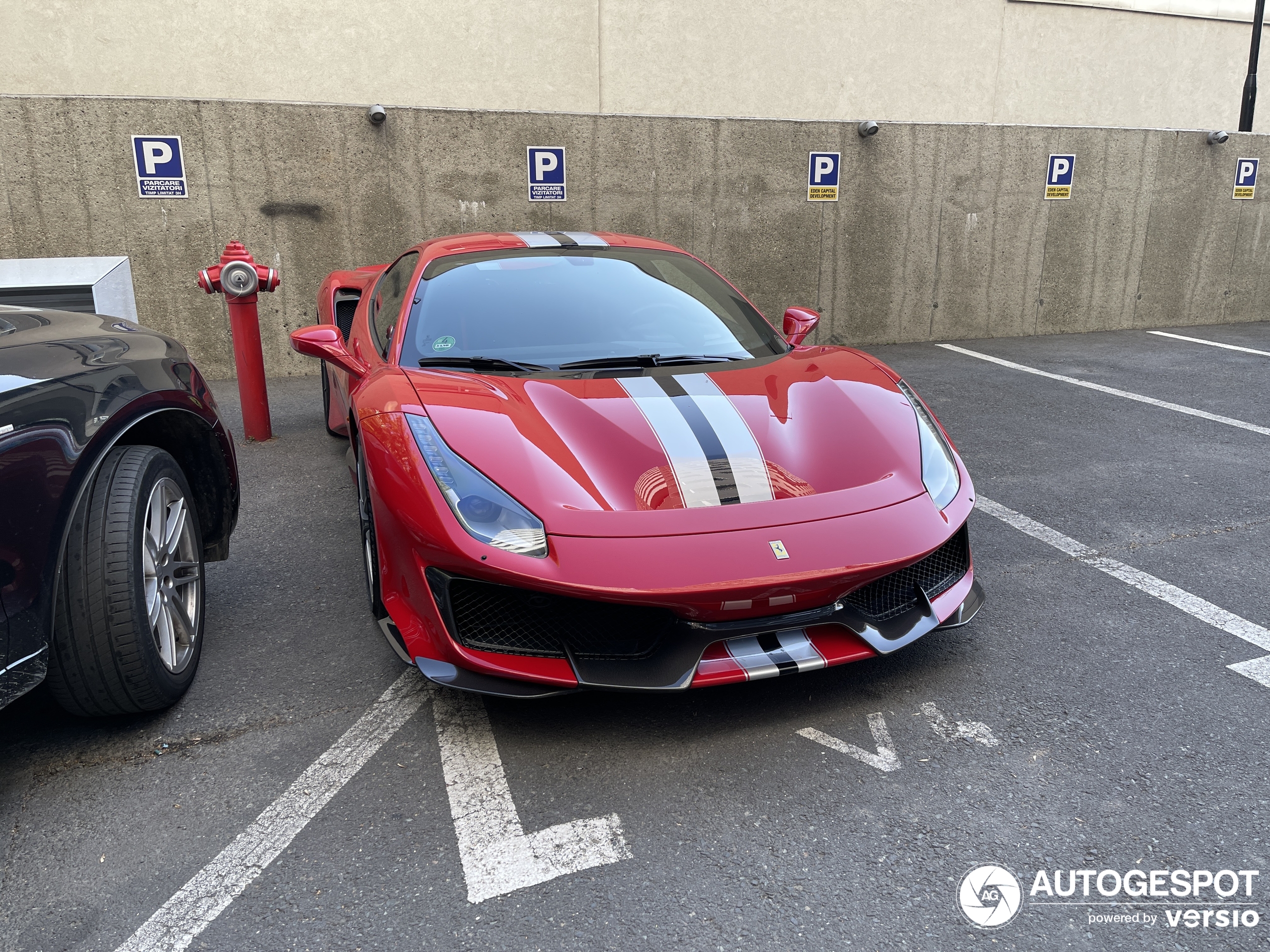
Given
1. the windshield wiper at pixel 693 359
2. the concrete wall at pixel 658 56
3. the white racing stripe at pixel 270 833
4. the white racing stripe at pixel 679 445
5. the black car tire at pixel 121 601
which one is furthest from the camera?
the concrete wall at pixel 658 56

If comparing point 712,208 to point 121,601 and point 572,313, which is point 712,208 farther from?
point 121,601

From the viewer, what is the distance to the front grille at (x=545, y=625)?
2.23m

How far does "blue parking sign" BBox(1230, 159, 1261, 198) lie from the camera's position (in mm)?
9820

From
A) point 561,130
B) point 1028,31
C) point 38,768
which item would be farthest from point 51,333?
point 1028,31

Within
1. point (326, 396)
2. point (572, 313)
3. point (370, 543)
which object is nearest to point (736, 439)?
point (572, 313)

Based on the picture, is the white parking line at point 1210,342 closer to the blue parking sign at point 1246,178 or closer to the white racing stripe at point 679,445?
the blue parking sign at point 1246,178

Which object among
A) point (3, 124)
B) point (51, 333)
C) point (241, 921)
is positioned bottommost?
point (241, 921)

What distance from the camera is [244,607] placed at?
3.16m

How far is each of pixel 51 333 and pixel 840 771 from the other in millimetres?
2236

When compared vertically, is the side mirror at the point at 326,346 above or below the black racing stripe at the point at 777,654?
above

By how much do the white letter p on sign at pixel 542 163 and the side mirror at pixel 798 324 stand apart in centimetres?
434

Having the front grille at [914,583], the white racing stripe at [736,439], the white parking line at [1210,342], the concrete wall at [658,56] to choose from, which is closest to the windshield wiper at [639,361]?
the white racing stripe at [736,439]

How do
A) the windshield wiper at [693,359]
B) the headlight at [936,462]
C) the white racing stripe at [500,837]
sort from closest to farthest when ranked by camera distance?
the white racing stripe at [500,837] < the headlight at [936,462] < the windshield wiper at [693,359]

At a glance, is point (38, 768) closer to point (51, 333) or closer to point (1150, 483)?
point (51, 333)
